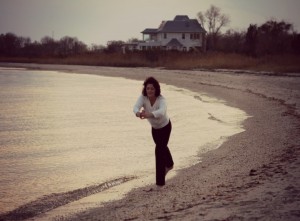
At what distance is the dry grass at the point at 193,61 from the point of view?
3812 centimetres

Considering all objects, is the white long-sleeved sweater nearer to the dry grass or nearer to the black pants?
the black pants

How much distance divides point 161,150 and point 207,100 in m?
15.0

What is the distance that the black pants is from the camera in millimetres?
6516

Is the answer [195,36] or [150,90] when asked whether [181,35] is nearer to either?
[195,36]

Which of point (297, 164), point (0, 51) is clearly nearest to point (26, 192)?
point (297, 164)

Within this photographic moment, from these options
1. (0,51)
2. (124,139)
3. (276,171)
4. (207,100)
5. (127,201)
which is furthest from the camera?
(0,51)

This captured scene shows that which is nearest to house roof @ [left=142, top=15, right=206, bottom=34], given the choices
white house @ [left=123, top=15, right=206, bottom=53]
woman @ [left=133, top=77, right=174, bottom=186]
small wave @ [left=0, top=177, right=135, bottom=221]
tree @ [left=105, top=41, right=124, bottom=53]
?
white house @ [left=123, top=15, right=206, bottom=53]

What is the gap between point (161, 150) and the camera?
6.71 metres

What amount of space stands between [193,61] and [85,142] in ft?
128

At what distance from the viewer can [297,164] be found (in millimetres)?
7441

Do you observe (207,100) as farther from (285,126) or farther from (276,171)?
(276,171)

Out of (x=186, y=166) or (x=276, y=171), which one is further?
(x=186, y=166)

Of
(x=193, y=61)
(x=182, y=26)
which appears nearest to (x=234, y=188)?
(x=193, y=61)

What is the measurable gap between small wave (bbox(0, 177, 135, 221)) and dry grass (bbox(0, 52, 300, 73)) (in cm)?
2943
